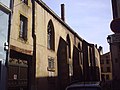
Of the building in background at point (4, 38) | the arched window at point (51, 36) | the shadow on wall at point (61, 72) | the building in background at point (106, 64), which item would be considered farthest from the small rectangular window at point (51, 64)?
the building in background at point (106, 64)

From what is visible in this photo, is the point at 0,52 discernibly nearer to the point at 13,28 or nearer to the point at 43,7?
the point at 13,28

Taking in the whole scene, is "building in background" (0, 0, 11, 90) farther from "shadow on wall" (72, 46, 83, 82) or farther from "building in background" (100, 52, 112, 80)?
"building in background" (100, 52, 112, 80)

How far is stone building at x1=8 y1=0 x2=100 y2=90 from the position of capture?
45.5 ft

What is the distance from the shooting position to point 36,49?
632 inches

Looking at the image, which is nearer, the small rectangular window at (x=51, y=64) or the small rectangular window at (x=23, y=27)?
the small rectangular window at (x=23, y=27)

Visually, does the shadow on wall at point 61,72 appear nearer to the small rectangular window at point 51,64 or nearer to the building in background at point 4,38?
the small rectangular window at point 51,64

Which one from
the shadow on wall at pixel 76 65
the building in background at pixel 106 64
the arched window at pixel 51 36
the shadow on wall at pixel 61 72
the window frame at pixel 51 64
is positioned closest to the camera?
the window frame at pixel 51 64

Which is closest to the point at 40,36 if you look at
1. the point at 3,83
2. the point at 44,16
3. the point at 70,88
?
the point at 44,16

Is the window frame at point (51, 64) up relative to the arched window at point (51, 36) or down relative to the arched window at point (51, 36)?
down

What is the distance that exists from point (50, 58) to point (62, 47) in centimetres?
333

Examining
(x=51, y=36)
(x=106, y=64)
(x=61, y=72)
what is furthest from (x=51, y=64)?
(x=106, y=64)

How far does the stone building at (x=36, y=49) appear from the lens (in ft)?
45.5

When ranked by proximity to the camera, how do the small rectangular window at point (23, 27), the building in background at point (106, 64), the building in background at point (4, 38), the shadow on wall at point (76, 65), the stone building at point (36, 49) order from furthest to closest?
the building in background at point (106, 64)
the shadow on wall at point (76, 65)
the small rectangular window at point (23, 27)
the stone building at point (36, 49)
the building in background at point (4, 38)

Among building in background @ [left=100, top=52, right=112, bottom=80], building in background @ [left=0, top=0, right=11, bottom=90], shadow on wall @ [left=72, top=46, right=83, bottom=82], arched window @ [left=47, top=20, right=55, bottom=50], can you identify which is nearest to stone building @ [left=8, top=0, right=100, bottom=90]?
arched window @ [left=47, top=20, right=55, bottom=50]
